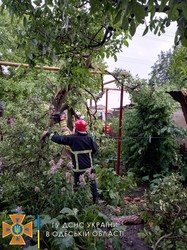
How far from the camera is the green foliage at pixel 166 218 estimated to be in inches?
109

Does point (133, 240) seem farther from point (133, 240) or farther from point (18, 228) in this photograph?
point (18, 228)

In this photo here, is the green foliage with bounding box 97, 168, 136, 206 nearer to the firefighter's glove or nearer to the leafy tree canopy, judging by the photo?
the firefighter's glove

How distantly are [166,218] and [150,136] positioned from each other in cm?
234

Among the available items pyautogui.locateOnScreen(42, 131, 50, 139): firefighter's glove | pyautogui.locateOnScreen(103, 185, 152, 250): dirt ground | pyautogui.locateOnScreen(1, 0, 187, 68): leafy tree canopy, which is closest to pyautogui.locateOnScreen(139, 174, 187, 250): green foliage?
pyautogui.locateOnScreen(103, 185, 152, 250): dirt ground

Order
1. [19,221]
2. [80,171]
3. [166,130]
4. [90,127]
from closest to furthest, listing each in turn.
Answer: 1. [19,221]
2. [80,171]
3. [90,127]
4. [166,130]

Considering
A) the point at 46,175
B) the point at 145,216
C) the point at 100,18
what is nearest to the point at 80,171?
the point at 46,175

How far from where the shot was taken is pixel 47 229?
104 inches

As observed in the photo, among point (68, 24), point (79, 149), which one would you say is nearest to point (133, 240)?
point (79, 149)

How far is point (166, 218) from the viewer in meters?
3.07

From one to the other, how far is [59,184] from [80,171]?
0.52m

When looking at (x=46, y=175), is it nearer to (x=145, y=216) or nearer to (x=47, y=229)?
(x=47, y=229)

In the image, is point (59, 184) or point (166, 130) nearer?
point (59, 184)

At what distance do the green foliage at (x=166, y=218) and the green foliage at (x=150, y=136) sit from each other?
1761 millimetres

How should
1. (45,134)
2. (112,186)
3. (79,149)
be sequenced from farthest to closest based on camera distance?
1. (112,186)
2. (79,149)
3. (45,134)
